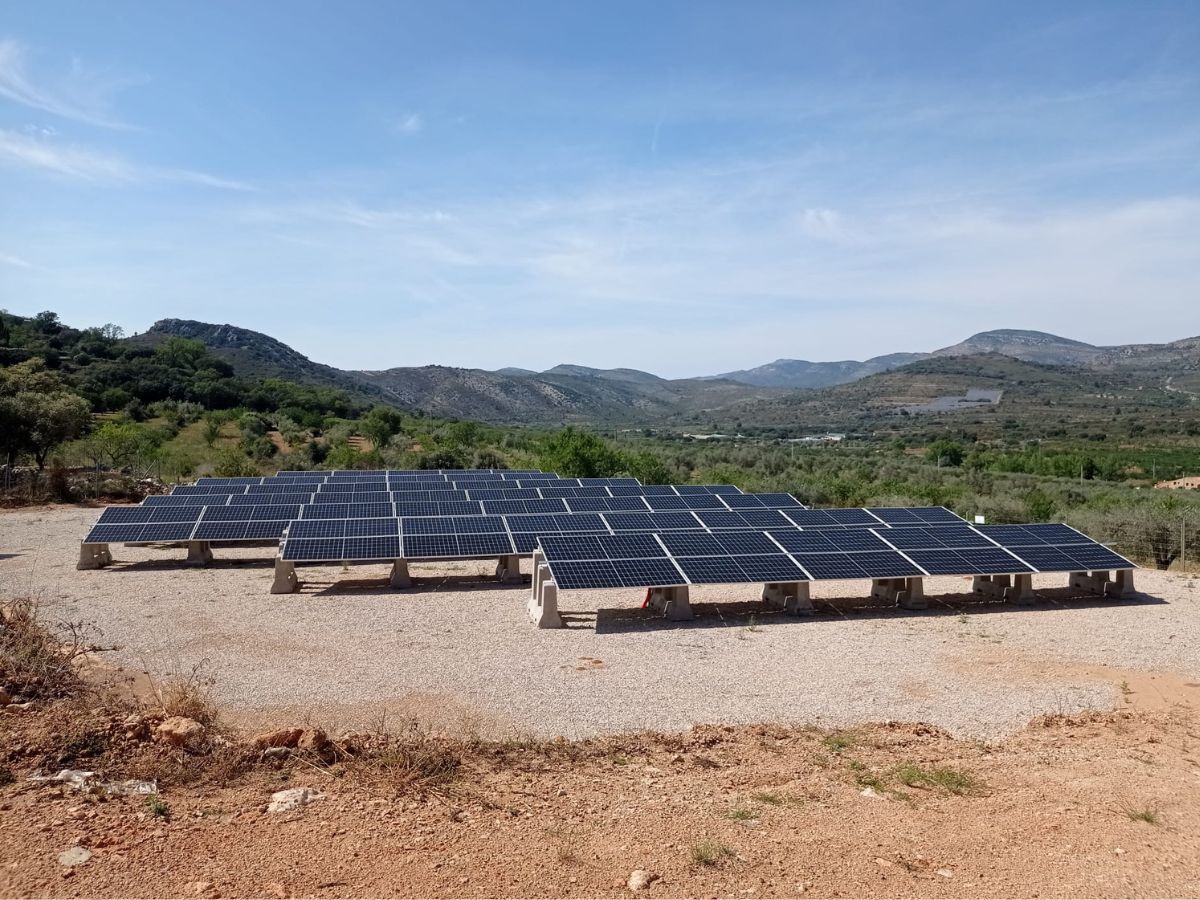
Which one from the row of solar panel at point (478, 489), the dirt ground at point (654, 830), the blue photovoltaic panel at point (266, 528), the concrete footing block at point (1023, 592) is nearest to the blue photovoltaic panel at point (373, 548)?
the blue photovoltaic panel at point (266, 528)

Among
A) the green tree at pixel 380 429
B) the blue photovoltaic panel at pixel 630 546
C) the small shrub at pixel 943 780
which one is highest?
the green tree at pixel 380 429

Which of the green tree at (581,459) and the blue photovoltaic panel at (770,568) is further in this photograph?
the green tree at (581,459)

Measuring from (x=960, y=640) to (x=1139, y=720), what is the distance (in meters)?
4.44

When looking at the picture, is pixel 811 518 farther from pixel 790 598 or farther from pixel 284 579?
pixel 284 579

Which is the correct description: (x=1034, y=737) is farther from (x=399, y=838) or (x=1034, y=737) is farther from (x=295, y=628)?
(x=295, y=628)

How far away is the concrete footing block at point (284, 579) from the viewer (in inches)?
701

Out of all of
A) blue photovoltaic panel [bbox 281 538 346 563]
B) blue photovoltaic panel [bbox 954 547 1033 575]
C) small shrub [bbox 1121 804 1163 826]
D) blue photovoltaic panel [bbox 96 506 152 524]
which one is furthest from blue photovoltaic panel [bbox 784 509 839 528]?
blue photovoltaic panel [bbox 96 506 152 524]

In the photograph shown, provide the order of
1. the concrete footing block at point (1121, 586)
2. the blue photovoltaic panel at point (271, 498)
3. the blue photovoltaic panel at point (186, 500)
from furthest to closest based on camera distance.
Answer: the blue photovoltaic panel at point (271, 498) < the blue photovoltaic panel at point (186, 500) < the concrete footing block at point (1121, 586)

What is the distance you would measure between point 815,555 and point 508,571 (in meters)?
7.17

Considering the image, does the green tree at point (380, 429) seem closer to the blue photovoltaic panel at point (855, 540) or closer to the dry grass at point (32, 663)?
the blue photovoltaic panel at point (855, 540)

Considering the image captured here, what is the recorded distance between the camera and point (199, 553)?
2102cm

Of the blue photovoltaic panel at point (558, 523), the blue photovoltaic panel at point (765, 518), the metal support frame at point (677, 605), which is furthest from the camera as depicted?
the blue photovoltaic panel at point (765, 518)

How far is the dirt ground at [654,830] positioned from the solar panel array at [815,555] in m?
6.73

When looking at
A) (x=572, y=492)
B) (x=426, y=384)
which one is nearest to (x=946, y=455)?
(x=572, y=492)
